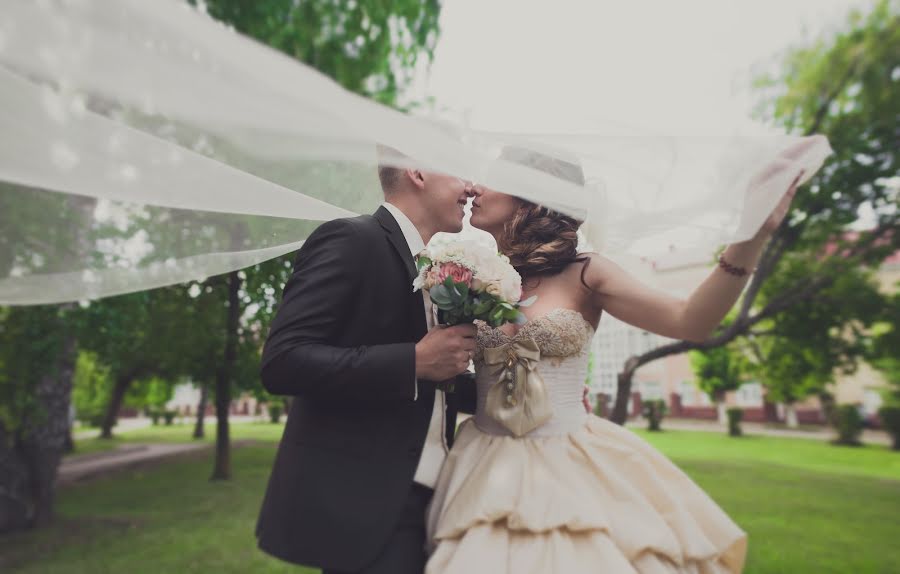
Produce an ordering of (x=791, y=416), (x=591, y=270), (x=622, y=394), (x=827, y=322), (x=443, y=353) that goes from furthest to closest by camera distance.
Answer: (x=791, y=416), (x=827, y=322), (x=622, y=394), (x=591, y=270), (x=443, y=353)

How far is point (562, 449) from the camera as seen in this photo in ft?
7.10

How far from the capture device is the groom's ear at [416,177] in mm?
2303

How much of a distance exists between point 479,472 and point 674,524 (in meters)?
0.72

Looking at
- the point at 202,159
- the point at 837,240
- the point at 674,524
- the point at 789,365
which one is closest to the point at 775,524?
the point at 789,365

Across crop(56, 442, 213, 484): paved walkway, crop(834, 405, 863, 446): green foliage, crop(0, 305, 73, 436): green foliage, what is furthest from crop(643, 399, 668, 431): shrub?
crop(0, 305, 73, 436): green foliage

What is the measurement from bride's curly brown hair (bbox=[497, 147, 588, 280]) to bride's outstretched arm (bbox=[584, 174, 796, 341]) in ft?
0.51

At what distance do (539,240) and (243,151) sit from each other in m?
1.36

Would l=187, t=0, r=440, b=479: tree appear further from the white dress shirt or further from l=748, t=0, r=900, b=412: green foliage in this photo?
l=748, t=0, r=900, b=412: green foliage

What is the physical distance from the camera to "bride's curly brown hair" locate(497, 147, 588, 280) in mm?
2545

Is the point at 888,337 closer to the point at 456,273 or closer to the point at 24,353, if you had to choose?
the point at 456,273

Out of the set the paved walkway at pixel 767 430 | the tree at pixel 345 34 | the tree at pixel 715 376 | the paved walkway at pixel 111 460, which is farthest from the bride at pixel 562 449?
the tree at pixel 715 376

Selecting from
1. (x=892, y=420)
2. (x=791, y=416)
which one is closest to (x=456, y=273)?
(x=892, y=420)

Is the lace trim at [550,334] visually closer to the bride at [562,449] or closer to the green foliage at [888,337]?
the bride at [562,449]

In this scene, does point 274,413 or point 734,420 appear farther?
point 274,413
